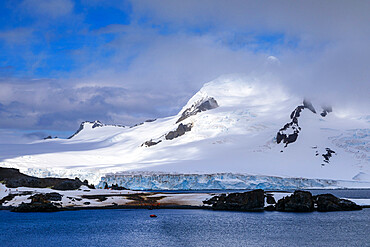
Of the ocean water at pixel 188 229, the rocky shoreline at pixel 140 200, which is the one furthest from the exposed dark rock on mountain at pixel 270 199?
the ocean water at pixel 188 229

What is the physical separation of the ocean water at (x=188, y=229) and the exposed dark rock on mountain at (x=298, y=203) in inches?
111

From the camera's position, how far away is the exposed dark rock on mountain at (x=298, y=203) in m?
91.1

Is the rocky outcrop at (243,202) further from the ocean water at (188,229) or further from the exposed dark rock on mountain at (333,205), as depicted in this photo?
the exposed dark rock on mountain at (333,205)

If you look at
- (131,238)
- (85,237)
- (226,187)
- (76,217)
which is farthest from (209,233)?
(226,187)

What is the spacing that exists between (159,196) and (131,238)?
180 feet

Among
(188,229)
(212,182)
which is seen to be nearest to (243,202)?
(188,229)

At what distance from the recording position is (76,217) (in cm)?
8856

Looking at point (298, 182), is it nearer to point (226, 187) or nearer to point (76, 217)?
point (226, 187)

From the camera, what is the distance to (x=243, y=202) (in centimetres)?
9569

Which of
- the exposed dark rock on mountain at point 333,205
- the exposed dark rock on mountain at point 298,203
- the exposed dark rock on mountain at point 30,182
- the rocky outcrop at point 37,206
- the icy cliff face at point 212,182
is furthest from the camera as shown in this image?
the icy cliff face at point 212,182

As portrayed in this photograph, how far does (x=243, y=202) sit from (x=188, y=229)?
2796 cm

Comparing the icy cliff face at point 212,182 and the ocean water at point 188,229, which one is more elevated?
the icy cliff face at point 212,182

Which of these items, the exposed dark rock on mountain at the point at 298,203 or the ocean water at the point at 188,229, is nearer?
the ocean water at the point at 188,229

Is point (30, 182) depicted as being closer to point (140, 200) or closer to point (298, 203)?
point (140, 200)
